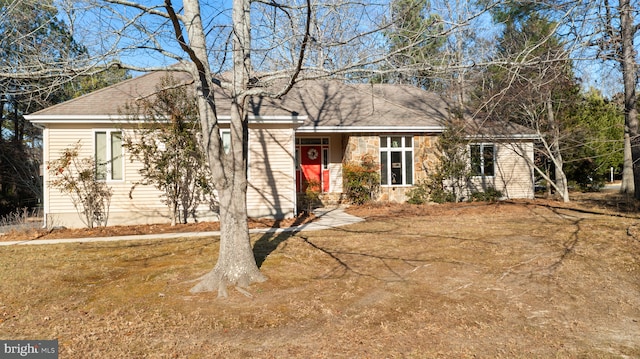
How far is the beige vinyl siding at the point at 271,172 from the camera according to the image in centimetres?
1148

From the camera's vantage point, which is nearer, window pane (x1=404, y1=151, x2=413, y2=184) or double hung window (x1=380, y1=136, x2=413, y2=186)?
double hung window (x1=380, y1=136, x2=413, y2=186)

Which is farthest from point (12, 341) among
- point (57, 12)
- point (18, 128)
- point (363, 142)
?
point (18, 128)

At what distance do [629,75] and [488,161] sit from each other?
7.15 meters

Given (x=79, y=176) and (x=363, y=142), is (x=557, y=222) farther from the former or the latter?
(x=79, y=176)

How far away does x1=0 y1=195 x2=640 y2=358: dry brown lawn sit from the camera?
3.62 m

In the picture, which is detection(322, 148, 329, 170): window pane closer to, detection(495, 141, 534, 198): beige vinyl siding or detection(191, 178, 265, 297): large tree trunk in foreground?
detection(495, 141, 534, 198): beige vinyl siding

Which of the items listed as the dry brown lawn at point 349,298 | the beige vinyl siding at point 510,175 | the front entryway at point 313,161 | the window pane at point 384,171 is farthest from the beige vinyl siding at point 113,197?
the beige vinyl siding at point 510,175

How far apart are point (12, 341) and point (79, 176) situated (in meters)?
7.79

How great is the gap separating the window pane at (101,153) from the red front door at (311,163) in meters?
6.93

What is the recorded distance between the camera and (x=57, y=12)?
495 cm

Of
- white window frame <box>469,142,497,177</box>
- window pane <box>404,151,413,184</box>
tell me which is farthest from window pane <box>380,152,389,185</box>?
white window frame <box>469,142,497,177</box>

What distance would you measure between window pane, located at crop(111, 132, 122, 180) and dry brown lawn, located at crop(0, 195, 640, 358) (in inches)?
123

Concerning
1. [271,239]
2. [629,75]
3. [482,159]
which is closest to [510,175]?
[482,159]

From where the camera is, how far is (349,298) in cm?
489
